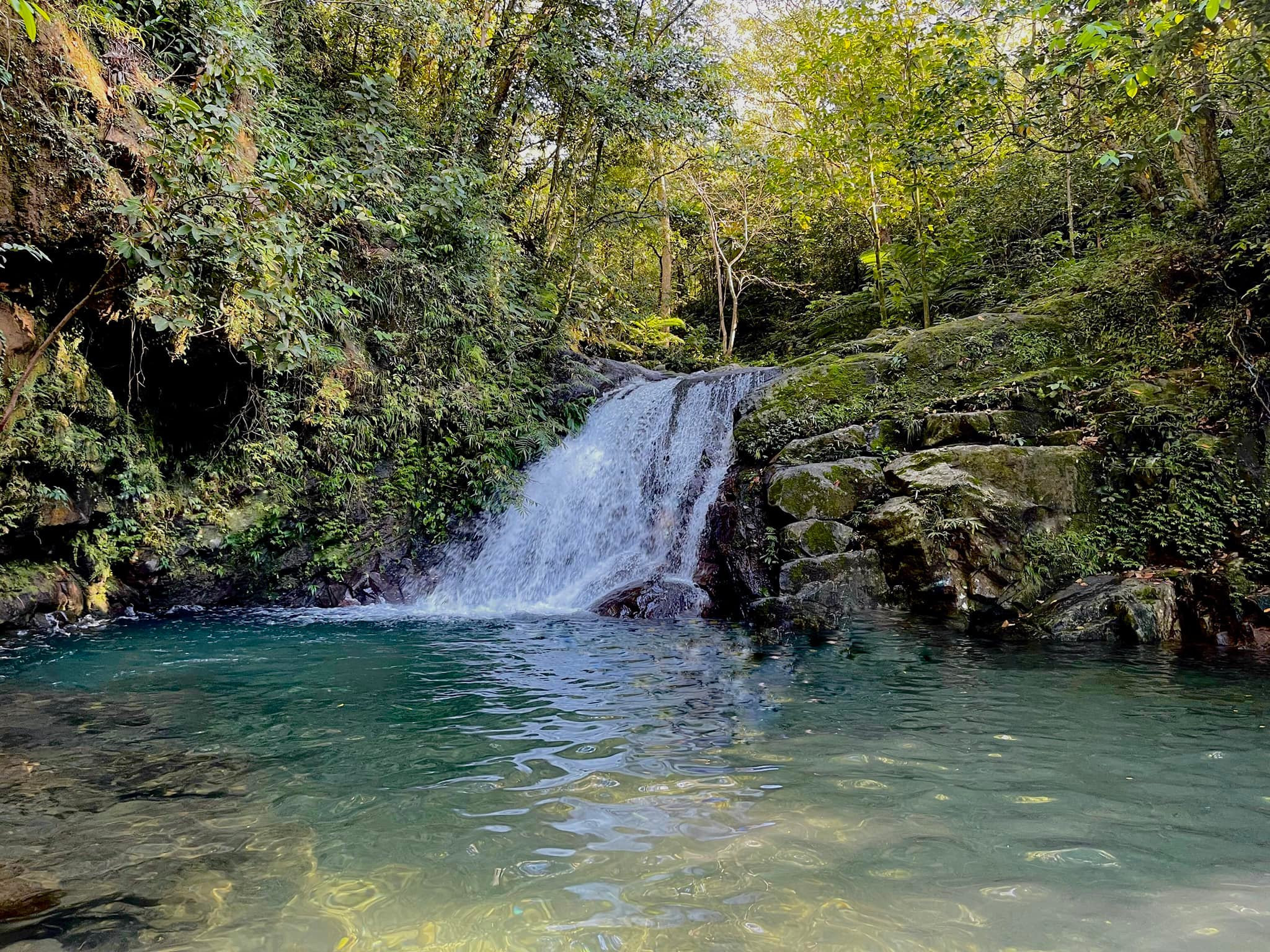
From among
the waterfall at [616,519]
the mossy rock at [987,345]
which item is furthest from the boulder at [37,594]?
the mossy rock at [987,345]

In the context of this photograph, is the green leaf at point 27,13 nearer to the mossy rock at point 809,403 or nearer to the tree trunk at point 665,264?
the mossy rock at point 809,403

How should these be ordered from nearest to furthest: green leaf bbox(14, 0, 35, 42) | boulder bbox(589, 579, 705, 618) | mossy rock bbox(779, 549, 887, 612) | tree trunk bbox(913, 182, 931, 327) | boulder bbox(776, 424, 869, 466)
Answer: green leaf bbox(14, 0, 35, 42) → mossy rock bbox(779, 549, 887, 612) → boulder bbox(589, 579, 705, 618) → boulder bbox(776, 424, 869, 466) → tree trunk bbox(913, 182, 931, 327)

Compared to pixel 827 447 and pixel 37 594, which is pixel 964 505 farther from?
pixel 37 594

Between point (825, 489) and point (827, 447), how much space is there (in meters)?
0.99

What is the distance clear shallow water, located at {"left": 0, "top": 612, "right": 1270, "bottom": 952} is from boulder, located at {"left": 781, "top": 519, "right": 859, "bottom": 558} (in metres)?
2.50

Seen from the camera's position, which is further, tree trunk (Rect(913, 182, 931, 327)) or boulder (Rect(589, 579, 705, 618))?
tree trunk (Rect(913, 182, 931, 327))

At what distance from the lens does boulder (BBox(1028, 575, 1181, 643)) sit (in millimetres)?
6000

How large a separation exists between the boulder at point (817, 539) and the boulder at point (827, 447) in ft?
3.95

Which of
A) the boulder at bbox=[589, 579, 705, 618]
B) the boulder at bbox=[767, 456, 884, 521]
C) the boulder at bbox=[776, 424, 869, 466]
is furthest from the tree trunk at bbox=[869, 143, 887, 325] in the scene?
the boulder at bbox=[589, 579, 705, 618]

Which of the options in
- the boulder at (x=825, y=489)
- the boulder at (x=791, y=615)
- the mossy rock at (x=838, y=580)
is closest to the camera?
the boulder at (x=791, y=615)

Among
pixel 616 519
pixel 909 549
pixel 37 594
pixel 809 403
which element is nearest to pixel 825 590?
pixel 909 549

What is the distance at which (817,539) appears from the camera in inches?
310

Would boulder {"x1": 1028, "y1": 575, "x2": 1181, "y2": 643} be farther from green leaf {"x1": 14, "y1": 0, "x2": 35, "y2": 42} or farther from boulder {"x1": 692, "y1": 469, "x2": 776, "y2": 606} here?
green leaf {"x1": 14, "y1": 0, "x2": 35, "y2": 42}

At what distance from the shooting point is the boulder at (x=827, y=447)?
353 inches
